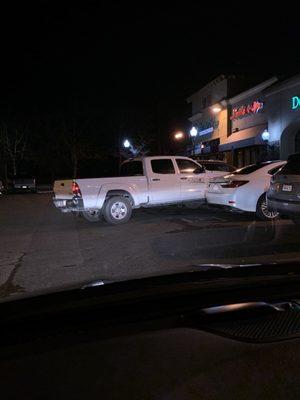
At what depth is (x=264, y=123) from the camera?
28.9 metres

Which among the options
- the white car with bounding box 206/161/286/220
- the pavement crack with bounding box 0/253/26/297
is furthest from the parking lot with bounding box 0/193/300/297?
the white car with bounding box 206/161/286/220

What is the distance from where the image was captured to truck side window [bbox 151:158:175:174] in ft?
48.7

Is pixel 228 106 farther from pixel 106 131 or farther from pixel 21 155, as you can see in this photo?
pixel 21 155

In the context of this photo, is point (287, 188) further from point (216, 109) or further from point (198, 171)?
point (216, 109)

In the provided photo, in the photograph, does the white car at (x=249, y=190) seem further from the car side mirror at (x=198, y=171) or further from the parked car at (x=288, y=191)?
the car side mirror at (x=198, y=171)

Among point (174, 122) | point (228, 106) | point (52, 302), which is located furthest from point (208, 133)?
point (52, 302)

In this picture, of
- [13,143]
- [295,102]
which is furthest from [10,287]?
[13,143]

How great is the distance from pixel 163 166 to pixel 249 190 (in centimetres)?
330

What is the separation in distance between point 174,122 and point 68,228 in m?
43.6

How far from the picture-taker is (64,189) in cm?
1423

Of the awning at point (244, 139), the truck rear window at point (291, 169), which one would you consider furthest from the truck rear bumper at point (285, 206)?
the awning at point (244, 139)

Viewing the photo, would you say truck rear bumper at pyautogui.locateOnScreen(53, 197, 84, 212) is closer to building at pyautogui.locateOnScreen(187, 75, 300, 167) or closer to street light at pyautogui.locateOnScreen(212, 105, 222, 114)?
building at pyautogui.locateOnScreen(187, 75, 300, 167)

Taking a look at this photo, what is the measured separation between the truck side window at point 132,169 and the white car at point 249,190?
281 centimetres

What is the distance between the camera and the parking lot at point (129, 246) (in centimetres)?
775
